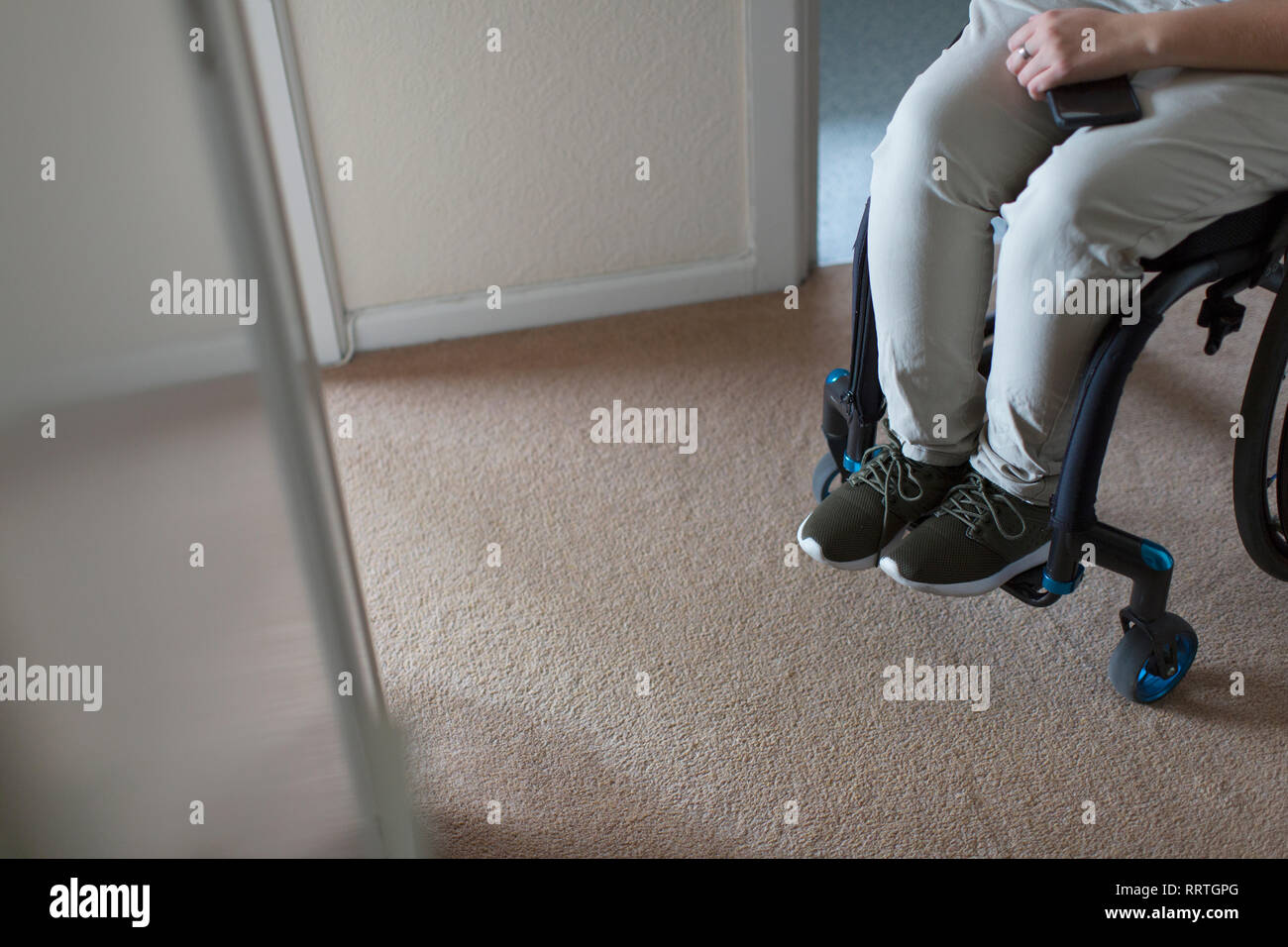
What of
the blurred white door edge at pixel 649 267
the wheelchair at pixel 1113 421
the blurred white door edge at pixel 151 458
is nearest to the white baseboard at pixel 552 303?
the blurred white door edge at pixel 649 267

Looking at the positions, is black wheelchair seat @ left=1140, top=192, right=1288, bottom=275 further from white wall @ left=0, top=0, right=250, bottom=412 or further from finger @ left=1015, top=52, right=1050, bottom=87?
white wall @ left=0, top=0, right=250, bottom=412

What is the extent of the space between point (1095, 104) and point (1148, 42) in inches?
2.6

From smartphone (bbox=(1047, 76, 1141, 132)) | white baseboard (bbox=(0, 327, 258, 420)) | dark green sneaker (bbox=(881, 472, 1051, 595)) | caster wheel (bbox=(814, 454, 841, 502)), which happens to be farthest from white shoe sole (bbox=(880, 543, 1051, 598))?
white baseboard (bbox=(0, 327, 258, 420))

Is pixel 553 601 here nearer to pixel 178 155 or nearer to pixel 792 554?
pixel 792 554

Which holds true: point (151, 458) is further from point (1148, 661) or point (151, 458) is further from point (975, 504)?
point (1148, 661)

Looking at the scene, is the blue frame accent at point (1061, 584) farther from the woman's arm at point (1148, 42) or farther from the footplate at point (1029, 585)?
the woman's arm at point (1148, 42)

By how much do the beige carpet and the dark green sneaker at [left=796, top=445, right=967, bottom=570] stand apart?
135mm

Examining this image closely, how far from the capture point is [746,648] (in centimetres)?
123

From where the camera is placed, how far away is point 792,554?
1.36 m

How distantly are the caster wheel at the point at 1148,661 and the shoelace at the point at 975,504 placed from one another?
16 cm

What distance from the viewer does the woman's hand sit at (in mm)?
992

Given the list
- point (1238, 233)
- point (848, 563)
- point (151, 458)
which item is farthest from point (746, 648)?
point (151, 458)

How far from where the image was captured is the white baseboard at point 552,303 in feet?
6.02
